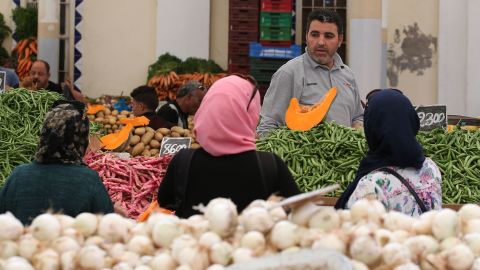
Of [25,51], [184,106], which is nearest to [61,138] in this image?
[184,106]

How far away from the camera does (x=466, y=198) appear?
5.18 meters

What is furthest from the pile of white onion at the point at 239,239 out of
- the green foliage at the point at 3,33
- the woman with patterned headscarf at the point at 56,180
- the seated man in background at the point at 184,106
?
the green foliage at the point at 3,33

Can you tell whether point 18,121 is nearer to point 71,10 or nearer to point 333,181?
point 333,181

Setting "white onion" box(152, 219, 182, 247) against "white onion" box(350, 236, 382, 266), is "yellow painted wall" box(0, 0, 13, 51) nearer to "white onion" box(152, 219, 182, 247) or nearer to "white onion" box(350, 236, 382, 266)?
"white onion" box(152, 219, 182, 247)

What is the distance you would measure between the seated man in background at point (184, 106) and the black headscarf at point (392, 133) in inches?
202

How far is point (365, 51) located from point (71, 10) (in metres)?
4.21

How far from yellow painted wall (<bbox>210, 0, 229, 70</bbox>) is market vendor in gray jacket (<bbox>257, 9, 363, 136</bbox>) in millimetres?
6522

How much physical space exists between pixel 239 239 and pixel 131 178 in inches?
137

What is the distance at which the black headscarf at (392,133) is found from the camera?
11.4ft

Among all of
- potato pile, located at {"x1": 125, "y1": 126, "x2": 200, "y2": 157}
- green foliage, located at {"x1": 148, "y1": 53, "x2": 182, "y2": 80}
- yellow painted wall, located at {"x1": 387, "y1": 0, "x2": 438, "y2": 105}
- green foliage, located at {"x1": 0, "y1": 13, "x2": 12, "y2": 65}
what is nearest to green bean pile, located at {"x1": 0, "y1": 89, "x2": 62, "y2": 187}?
potato pile, located at {"x1": 125, "y1": 126, "x2": 200, "y2": 157}

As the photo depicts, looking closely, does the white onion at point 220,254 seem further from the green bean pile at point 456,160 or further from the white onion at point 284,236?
the green bean pile at point 456,160

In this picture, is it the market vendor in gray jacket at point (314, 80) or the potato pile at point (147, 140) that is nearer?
the market vendor in gray jacket at point (314, 80)

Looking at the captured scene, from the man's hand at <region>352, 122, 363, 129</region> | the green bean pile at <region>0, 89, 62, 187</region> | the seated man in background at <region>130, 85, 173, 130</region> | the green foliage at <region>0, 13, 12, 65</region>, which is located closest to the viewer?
the man's hand at <region>352, 122, 363, 129</region>

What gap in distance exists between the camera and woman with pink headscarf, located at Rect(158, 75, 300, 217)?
3.13 m
